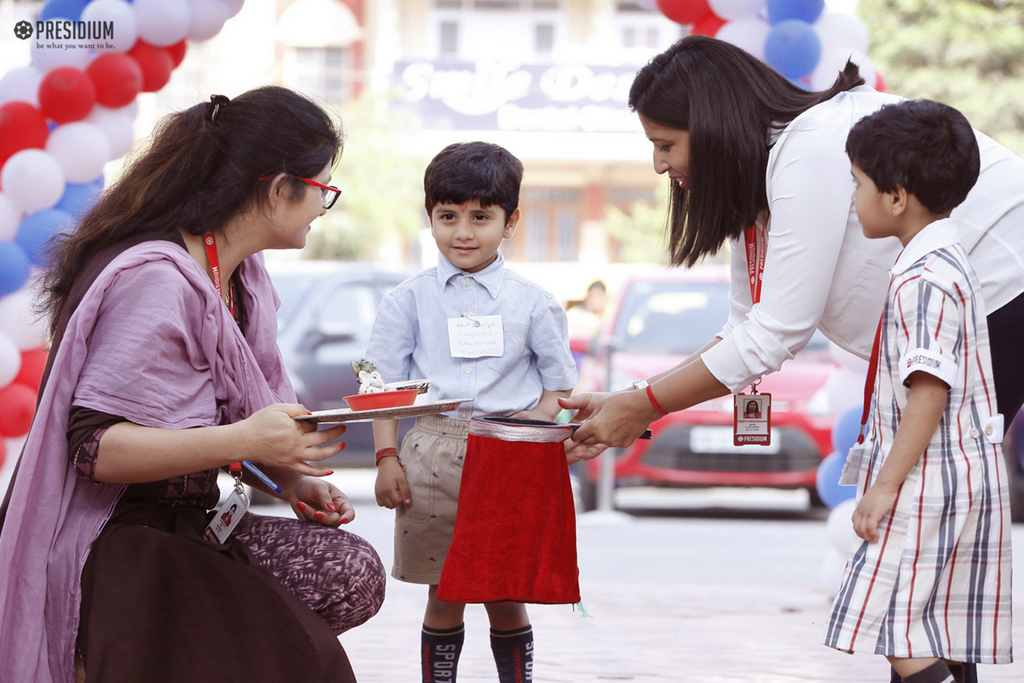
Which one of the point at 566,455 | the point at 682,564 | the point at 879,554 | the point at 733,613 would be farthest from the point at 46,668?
the point at 682,564

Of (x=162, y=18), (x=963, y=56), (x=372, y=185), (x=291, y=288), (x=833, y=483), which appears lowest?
(x=833, y=483)

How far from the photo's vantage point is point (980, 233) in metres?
2.37

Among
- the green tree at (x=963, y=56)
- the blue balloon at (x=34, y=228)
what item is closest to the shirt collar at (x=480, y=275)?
the blue balloon at (x=34, y=228)

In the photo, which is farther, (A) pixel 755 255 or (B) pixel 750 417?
(B) pixel 750 417

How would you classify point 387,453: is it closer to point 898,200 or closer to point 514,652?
point 514,652

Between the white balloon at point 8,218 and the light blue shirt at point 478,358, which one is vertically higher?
the white balloon at point 8,218

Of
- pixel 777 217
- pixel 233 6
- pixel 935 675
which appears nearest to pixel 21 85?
pixel 233 6

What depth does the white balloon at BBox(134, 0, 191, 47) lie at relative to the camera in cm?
482

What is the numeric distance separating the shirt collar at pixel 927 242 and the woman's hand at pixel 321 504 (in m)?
1.31

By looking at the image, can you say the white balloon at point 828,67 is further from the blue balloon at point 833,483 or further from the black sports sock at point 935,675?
the black sports sock at point 935,675

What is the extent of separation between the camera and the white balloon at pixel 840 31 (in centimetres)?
454

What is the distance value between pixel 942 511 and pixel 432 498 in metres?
1.17

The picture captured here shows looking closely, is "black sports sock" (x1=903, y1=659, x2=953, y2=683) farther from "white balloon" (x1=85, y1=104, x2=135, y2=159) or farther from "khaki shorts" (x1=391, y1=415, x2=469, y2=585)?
"white balloon" (x1=85, y1=104, x2=135, y2=159)

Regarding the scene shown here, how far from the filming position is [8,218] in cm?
488
